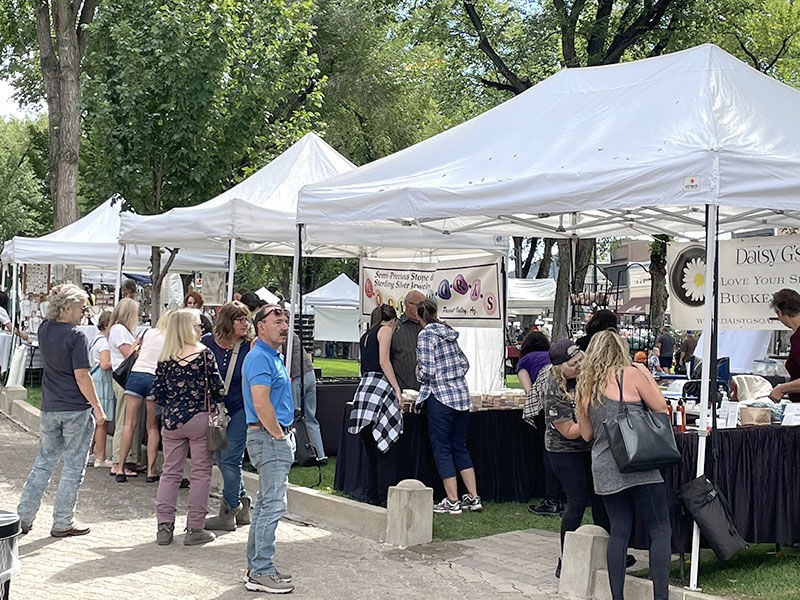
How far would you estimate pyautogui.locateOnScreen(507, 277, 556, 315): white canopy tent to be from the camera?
37062mm

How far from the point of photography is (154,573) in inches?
277

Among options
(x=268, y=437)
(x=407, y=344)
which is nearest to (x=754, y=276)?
(x=407, y=344)

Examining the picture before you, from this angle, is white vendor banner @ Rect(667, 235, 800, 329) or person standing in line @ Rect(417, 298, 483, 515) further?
person standing in line @ Rect(417, 298, 483, 515)

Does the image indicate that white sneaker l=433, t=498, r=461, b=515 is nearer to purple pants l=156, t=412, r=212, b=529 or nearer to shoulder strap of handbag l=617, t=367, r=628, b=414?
purple pants l=156, t=412, r=212, b=529

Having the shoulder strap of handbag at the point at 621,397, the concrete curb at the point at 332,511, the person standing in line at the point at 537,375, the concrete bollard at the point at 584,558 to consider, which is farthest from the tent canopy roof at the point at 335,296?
the shoulder strap of handbag at the point at 621,397

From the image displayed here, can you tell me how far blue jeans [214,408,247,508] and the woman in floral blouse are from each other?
320 millimetres

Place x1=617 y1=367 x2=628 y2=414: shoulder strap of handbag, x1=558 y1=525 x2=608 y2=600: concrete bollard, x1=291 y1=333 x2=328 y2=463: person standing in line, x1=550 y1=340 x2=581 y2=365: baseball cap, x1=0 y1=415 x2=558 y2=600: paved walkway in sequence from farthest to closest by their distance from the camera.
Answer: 1. x1=291 y1=333 x2=328 y2=463: person standing in line
2. x1=550 y1=340 x2=581 y2=365: baseball cap
3. x1=0 y1=415 x2=558 y2=600: paved walkway
4. x1=558 y1=525 x2=608 y2=600: concrete bollard
5. x1=617 y1=367 x2=628 y2=414: shoulder strap of handbag

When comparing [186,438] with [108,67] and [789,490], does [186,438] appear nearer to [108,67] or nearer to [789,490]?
[789,490]

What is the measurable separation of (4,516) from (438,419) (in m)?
5.48

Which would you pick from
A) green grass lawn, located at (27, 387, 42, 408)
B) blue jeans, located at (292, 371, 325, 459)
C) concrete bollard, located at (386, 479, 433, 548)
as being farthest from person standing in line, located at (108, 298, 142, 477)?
green grass lawn, located at (27, 387, 42, 408)

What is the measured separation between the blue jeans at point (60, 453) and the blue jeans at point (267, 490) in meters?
1.97

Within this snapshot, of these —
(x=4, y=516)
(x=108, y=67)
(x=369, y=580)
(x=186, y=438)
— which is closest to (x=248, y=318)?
(x=186, y=438)

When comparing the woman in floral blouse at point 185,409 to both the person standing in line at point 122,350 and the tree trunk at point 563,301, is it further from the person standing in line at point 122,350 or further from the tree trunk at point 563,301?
the tree trunk at point 563,301

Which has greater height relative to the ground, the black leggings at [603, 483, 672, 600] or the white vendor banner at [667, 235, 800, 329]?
the white vendor banner at [667, 235, 800, 329]
